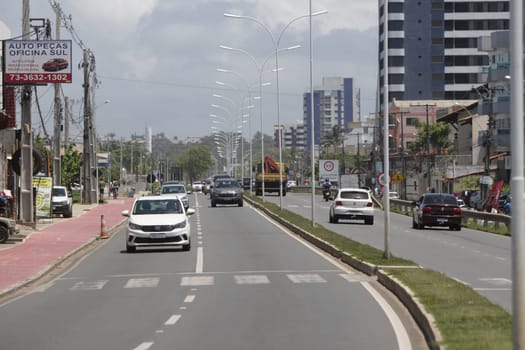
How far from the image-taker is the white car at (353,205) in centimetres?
4797

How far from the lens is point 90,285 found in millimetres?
21156

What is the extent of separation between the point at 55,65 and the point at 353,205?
1500 centimetres

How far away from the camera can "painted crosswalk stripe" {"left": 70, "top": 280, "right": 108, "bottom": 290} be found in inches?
810

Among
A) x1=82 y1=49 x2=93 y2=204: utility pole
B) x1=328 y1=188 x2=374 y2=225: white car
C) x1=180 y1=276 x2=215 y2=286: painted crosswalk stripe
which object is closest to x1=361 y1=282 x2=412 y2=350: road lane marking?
x1=180 y1=276 x2=215 y2=286: painted crosswalk stripe

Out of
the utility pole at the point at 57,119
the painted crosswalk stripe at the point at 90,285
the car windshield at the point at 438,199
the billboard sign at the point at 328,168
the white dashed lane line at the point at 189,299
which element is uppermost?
the utility pole at the point at 57,119

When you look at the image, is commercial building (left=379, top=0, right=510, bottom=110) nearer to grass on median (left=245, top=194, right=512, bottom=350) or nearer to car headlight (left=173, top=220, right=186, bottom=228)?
car headlight (left=173, top=220, right=186, bottom=228)

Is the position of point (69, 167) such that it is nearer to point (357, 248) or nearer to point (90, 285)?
point (357, 248)

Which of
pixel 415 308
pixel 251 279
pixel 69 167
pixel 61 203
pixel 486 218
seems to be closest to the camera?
pixel 415 308

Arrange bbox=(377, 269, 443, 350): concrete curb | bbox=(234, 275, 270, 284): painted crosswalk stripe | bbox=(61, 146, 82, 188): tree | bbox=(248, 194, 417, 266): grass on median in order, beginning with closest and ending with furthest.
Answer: bbox=(377, 269, 443, 350): concrete curb < bbox=(234, 275, 270, 284): painted crosswalk stripe < bbox=(248, 194, 417, 266): grass on median < bbox=(61, 146, 82, 188): tree

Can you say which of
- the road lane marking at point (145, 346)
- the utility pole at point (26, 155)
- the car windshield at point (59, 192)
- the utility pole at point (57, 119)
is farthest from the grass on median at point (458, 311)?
the utility pole at point (57, 119)

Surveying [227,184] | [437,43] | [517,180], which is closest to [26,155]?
[227,184]

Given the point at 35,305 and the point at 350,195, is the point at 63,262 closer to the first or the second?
the point at 35,305

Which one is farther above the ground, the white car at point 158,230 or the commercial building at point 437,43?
the commercial building at point 437,43

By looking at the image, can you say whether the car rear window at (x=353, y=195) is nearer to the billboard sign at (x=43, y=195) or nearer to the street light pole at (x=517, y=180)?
the billboard sign at (x=43, y=195)
